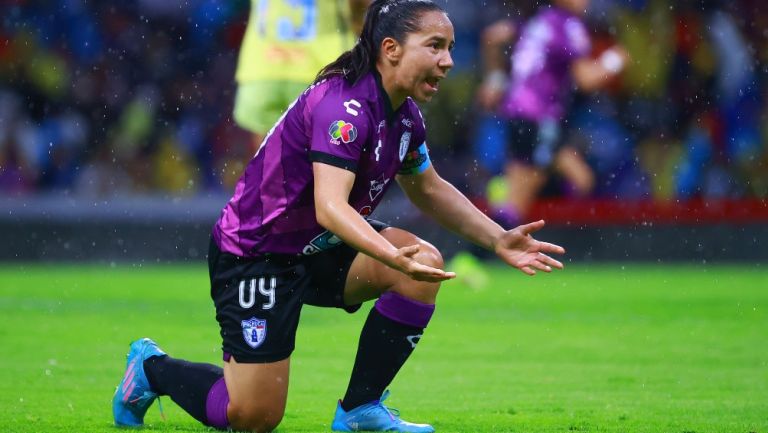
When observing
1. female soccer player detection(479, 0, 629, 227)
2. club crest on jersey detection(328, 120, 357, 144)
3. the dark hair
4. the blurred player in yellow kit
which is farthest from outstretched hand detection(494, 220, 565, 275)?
female soccer player detection(479, 0, 629, 227)

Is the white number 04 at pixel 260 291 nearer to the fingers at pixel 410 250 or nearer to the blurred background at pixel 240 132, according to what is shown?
the fingers at pixel 410 250

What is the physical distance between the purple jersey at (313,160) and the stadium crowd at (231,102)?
9173mm

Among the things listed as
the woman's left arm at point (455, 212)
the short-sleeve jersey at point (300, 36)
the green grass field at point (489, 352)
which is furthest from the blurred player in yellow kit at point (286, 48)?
the woman's left arm at point (455, 212)

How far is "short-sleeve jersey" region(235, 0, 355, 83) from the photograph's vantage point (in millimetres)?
8602

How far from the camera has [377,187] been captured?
502 centimetres

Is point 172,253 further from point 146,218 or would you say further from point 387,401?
point 387,401

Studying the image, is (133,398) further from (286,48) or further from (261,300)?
(286,48)

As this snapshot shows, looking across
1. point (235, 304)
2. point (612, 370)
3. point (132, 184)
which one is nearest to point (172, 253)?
point (132, 184)

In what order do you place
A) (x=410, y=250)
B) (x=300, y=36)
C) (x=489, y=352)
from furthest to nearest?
(x=300, y=36), (x=489, y=352), (x=410, y=250)

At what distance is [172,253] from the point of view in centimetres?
1384

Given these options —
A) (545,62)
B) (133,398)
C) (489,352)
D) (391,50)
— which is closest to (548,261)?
(391,50)

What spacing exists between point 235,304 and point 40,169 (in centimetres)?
Result: 1061

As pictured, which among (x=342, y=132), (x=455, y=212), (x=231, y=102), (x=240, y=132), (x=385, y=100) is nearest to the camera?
(x=342, y=132)

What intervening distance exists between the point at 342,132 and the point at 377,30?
447 mm
